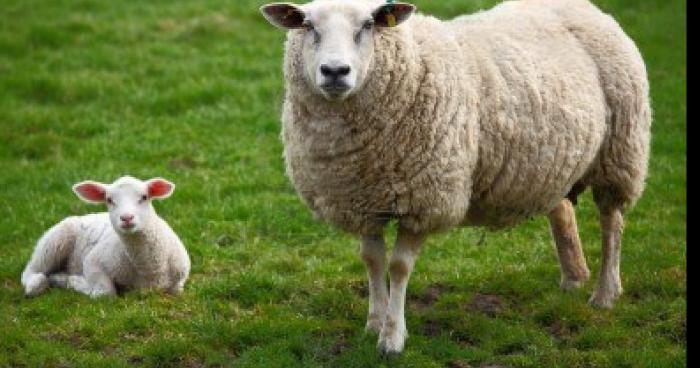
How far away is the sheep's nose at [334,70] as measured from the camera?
6328mm

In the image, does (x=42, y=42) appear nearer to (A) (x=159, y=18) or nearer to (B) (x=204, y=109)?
(A) (x=159, y=18)

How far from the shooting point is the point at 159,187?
315 inches

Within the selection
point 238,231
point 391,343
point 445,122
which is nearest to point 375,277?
point 391,343

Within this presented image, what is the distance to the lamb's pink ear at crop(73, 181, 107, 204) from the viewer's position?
798 centimetres

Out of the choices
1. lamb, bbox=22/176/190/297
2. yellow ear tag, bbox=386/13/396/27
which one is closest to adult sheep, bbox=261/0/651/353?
yellow ear tag, bbox=386/13/396/27

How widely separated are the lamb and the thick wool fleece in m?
1.30

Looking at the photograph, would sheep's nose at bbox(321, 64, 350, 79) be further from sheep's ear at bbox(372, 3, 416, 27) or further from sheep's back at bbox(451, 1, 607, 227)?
sheep's back at bbox(451, 1, 607, 227)

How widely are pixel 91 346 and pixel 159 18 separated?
28.1 ft

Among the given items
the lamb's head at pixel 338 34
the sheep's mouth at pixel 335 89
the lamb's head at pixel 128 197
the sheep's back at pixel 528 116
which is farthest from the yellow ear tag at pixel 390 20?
the lamb's head at pixel 128 197

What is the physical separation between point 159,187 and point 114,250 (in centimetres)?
60

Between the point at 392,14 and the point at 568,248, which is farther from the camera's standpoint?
the point at 568,248

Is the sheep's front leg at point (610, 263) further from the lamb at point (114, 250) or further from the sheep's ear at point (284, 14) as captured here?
the lamb at point (114, 250)

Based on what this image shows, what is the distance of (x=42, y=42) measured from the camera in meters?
14.5

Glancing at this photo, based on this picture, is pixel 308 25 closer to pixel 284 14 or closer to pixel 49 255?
pixel 284 14
